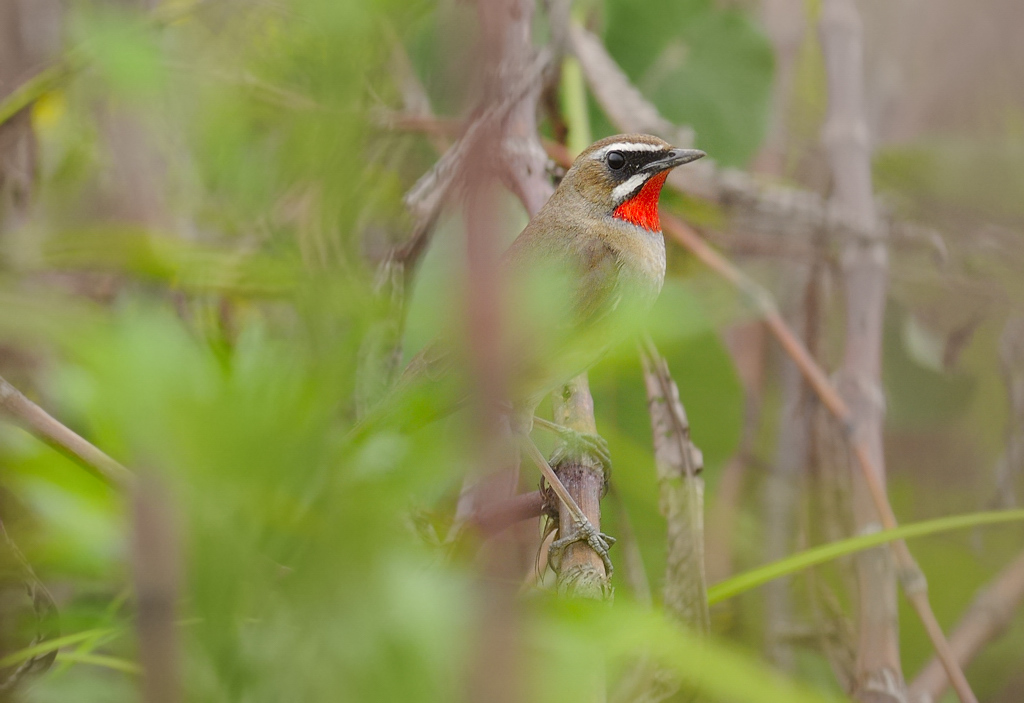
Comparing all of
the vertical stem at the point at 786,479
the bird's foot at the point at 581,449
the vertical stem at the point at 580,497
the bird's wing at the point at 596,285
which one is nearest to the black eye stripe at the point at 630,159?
the bird's wing at the point at 596,285

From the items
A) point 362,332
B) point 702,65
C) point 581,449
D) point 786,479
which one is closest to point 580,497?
point 581,449

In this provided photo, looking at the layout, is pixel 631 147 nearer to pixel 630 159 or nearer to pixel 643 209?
pixel 630 159

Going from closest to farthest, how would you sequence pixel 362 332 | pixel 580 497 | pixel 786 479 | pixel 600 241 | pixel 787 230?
pixel 362 332 → pixel 580 497 → pixel 600 241 → pixel 787 230 → pixel 786 479

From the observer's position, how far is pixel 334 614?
505 mm

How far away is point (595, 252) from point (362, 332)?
46.6 inches

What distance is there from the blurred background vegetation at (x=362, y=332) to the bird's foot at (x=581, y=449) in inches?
4.6

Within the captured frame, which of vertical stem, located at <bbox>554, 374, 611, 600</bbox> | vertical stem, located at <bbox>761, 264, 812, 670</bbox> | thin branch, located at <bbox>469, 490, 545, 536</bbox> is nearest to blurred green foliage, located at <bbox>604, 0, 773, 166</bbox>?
vertical stem, located at <bbox>761, 264, 812, 670</bbox>

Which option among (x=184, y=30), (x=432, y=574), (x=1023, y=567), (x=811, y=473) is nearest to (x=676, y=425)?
(x=432, y=574)

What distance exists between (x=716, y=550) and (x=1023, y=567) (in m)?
0.71

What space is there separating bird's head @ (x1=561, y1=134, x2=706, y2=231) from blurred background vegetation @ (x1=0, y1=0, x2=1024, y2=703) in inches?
8.9

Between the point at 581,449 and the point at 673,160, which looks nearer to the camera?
the point at 581,449

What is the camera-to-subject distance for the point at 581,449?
1397mm

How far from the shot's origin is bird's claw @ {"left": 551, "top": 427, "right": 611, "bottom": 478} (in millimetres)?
1396

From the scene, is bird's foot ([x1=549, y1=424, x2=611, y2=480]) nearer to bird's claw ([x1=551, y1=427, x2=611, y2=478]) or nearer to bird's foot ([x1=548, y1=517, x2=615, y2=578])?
bird's claw ([x1=551, y1=427, x2=611, y2=478])
